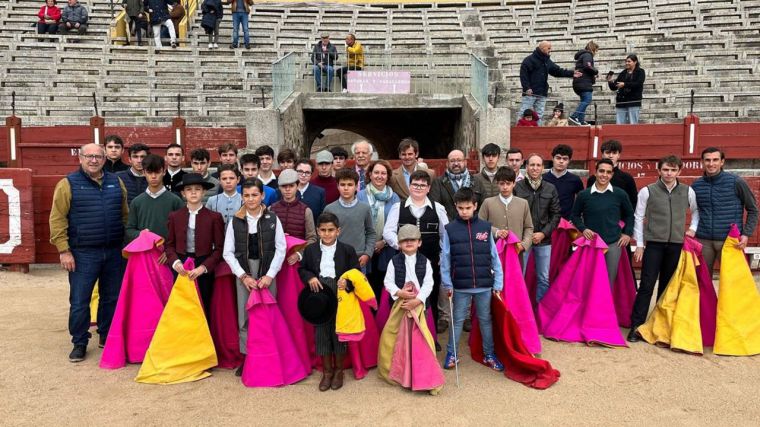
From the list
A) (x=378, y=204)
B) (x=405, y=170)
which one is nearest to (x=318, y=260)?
(x=378, y=204)

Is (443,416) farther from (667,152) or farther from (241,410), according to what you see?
(667,152)

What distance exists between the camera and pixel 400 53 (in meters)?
12.6

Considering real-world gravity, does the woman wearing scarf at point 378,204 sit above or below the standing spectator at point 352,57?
below

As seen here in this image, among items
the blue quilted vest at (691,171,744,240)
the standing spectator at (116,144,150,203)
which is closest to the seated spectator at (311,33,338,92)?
the standing spectator at (116,144,150,203)

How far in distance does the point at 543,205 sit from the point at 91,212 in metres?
3.57

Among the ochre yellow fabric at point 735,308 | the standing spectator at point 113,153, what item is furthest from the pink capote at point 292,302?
the ochre yellow fabric at point 735,308

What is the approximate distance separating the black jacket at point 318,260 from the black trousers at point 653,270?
2576 mm

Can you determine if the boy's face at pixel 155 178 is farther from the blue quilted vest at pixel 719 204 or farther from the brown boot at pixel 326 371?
the blue quilted vest at pixel 719 204

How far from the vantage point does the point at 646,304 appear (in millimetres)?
5074

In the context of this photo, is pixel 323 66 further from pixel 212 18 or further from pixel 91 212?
pixel 91 212

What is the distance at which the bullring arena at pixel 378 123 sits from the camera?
3822 mm

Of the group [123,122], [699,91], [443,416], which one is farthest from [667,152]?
[123,122]

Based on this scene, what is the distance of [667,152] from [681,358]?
7.21 m

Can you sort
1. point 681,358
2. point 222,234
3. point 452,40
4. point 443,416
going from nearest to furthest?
point 443,416 → point 222,234 → point 681,358 → point 452,40
